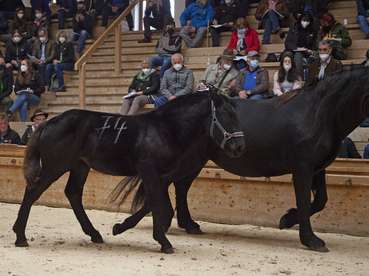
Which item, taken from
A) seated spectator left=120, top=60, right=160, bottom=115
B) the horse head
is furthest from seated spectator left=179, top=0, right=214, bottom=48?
the horse head

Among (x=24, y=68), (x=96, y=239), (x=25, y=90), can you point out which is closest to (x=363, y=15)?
(x=25, y=90)

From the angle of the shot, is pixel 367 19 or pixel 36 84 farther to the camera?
pixel 36 84

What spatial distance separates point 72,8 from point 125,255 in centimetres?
1252

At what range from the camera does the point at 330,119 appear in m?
6.53

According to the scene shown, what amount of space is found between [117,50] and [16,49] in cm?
296

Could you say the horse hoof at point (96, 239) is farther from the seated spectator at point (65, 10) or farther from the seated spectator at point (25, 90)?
the seated spectator at point (65, 10)

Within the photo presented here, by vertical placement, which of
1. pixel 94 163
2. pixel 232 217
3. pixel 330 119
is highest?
pixel 330 119

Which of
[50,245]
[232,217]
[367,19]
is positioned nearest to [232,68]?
[367,19]

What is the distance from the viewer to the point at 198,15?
560 inches

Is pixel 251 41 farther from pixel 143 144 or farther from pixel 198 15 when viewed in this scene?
pixel 143 144

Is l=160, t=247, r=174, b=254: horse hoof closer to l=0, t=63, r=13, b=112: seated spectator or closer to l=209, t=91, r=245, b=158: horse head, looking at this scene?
l=209, t=91, r=245, b=158: horse head

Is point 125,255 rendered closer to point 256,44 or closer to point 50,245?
point 50,245

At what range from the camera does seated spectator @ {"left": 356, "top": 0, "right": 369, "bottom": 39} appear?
39.2 feet

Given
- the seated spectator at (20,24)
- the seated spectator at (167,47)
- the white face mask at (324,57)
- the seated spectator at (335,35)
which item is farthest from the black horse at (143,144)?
the seated spectator at (20,24)
